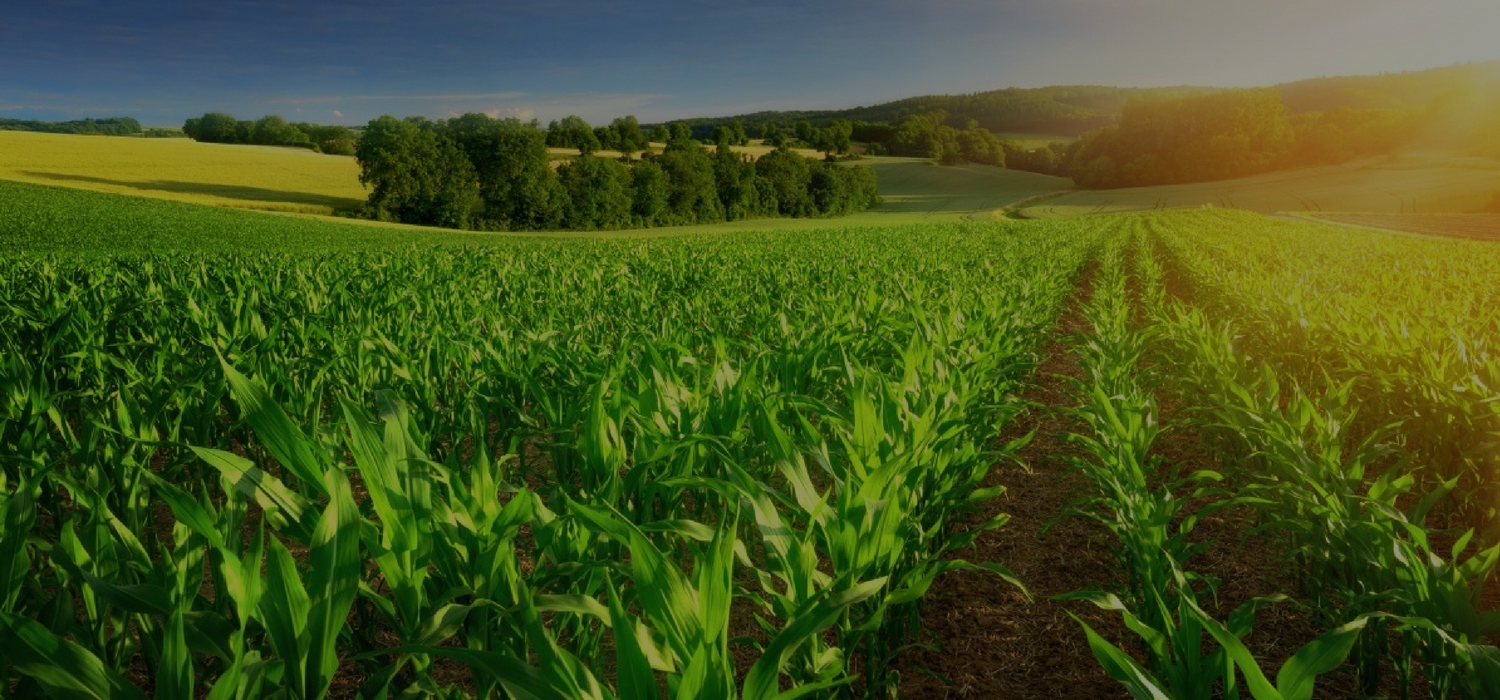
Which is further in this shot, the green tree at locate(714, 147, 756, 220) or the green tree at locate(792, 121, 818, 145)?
the green tree at locate(792, 121, 818, 145)

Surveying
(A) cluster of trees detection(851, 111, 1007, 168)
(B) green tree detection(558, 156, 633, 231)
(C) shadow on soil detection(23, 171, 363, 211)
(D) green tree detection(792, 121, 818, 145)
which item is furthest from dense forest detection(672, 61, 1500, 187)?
(C) shadow on soil detection(23, 171, 363, 211)

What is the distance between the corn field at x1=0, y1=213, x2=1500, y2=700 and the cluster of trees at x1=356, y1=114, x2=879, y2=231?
49.2m

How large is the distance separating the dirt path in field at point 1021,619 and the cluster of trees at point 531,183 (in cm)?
5468

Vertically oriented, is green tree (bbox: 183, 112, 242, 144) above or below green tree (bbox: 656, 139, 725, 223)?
above

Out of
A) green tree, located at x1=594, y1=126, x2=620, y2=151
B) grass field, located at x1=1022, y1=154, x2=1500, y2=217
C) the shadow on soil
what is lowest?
grass field, located at x1=1022, y1=154, x2=1500, y2=217

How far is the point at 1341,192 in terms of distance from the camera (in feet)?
221

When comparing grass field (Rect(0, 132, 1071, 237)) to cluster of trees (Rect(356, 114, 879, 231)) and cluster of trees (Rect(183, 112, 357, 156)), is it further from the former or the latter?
cluster of trees (Rect(183, 112, 357, 156))

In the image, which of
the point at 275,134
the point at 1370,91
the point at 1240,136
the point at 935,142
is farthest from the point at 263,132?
the point at 1370,91

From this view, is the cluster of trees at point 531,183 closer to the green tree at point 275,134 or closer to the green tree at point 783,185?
the green tree at point 783,185

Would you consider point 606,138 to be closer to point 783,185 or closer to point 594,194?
point 783,185

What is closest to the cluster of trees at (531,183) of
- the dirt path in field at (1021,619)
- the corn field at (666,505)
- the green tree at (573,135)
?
the green tree at (573,135)

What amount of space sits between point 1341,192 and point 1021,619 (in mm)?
82315

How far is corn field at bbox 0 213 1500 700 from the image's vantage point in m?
1.59

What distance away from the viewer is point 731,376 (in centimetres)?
368
